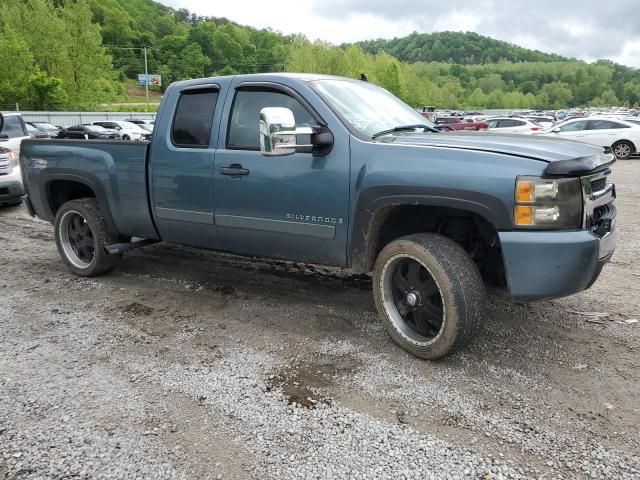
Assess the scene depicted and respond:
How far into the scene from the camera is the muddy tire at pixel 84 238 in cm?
510

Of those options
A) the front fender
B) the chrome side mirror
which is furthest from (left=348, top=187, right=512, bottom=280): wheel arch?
the chrome side mirror

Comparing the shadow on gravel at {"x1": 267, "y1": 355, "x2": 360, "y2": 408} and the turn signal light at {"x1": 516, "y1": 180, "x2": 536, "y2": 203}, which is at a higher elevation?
the turn signal light at {"x1": 516, "y1": 180, "x2": 536, "y2": 203}

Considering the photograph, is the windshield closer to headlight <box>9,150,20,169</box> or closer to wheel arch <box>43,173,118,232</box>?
wheel arch <box>43,173,118,232</box>

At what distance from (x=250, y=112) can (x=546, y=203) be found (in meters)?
2.28

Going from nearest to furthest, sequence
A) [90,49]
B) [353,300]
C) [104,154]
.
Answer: [353,300] → [104,154] → [90,49]

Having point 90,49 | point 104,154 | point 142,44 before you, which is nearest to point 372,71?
point 90,49

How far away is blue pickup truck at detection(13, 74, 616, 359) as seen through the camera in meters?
2.98

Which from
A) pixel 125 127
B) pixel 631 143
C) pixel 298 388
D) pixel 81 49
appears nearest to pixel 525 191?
pixel 298 388

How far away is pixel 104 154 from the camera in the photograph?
4883 mm

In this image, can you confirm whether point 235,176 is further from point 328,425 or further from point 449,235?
point 328,425

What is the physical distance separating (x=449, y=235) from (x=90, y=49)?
A: 174ft

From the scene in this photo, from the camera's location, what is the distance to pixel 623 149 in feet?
59.9

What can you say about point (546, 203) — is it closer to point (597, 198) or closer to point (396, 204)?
point (597, 198)

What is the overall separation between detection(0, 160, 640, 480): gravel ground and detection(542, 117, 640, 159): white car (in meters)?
14.9
